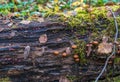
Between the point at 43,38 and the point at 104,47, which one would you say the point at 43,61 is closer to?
the point at 43,38

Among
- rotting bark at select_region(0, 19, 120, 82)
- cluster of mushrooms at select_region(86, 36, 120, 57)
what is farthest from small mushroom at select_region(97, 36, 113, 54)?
rotting bark at select_region(0, 19, 120, 82)

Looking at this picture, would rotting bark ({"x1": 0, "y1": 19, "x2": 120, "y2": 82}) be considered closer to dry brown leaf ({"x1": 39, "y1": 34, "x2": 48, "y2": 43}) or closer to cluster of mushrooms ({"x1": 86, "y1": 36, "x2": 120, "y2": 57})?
dry brown leaf ({"x1": 39, "y1": 34, "x2": 48, "y2": 43})

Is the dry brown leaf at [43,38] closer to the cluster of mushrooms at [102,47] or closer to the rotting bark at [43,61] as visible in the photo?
the rotting bark at [43,61]

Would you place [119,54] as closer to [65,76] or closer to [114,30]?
[114,30]

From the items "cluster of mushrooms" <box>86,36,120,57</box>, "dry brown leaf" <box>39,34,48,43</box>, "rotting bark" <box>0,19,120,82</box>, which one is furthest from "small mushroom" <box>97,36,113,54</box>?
"dry brown leaf" <box>39,34,48,43</box>

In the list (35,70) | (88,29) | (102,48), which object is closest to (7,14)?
(35,70)

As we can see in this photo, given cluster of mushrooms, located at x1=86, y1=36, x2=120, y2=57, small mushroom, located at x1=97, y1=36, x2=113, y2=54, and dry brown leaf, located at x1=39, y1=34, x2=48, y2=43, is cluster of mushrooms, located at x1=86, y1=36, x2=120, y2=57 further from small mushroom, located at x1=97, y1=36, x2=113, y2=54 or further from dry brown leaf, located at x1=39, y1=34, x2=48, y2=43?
dry brown leaf, located at x1=39, y1=34, x2=48, y2=43

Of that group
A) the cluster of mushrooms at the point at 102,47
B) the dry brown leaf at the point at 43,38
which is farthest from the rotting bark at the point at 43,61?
the cluster of mushrooms at the point at 102,47

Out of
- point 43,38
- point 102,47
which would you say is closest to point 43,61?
point 43,38

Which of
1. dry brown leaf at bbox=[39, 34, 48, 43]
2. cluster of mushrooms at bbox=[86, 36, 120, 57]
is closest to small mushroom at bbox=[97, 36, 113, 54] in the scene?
cluster of mushrooms at bbox=[86, 36, 120, 57]

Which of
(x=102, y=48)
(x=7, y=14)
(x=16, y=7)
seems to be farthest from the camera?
(x=16, y=7)

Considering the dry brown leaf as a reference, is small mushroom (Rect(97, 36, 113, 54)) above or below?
below
